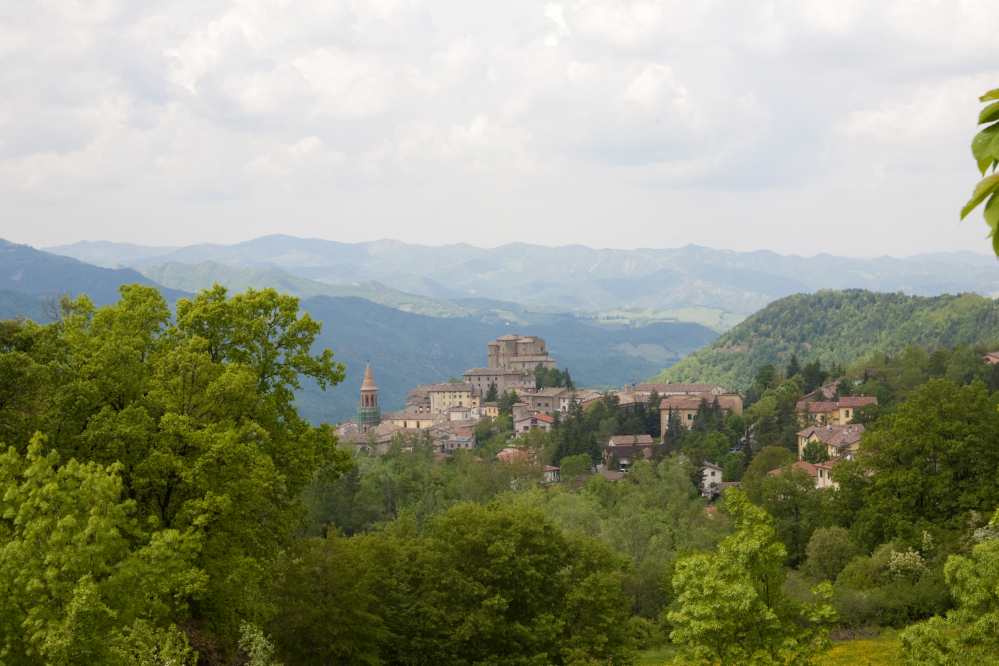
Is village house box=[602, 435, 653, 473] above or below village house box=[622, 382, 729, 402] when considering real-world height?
below

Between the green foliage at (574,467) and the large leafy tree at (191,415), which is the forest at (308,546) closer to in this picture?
the large leafy tree at (191,415)

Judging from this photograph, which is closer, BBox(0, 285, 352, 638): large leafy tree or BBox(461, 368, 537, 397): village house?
BBox(0, 285, 352, 638): large leafy tree

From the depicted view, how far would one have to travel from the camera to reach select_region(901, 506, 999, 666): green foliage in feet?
49.7

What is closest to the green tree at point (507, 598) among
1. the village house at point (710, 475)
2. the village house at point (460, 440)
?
the village house at point (710, 475)

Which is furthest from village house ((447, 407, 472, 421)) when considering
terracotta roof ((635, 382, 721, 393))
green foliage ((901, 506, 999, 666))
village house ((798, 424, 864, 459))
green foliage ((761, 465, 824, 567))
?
green foliage ((901, 506, 999, 666))

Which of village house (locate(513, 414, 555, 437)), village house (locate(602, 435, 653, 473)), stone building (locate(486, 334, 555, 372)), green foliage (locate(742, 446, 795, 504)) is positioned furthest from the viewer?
stone building (locate(486, 334, 555, 372))

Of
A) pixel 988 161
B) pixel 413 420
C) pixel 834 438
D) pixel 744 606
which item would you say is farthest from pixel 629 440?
pixel 988 161

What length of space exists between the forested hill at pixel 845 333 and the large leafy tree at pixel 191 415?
489 feet

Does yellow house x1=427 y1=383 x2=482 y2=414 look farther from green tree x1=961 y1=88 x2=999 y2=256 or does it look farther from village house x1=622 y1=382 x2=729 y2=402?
green tree x1=961 y1=88 x2=999 y2=256

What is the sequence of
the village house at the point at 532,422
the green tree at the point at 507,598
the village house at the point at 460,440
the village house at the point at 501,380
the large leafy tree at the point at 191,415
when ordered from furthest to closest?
the village house at the point at 501,380 < the village house at the point at 460,440 < the village house at the point at 532,422 < the green tree at the point at 507,598 < the large leafy tree at the point at 191,415

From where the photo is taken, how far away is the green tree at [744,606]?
1531 cm

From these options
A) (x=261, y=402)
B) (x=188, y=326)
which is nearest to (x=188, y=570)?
(x=261, y=402)

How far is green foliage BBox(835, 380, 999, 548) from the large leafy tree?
2535 cm

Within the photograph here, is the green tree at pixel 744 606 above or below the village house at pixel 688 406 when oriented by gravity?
above
